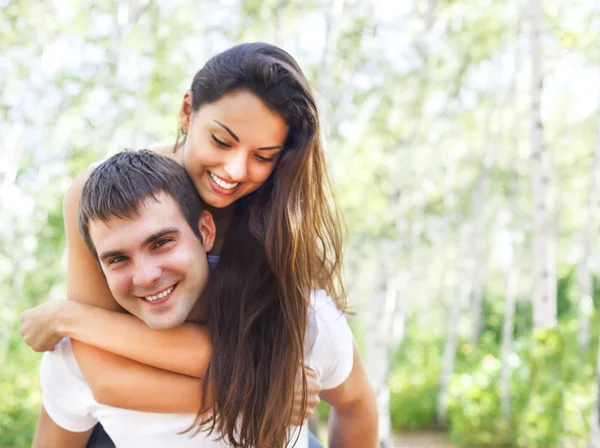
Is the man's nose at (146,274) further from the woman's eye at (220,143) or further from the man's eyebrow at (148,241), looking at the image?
the woman's eye at (220,143)

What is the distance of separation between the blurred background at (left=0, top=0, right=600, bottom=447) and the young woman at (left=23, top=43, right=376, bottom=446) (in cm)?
476

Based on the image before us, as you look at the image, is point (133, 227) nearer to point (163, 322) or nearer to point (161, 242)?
point (161, 242)

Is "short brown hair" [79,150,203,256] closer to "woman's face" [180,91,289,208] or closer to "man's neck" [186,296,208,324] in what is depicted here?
"woman's face" [180,91,289,208]

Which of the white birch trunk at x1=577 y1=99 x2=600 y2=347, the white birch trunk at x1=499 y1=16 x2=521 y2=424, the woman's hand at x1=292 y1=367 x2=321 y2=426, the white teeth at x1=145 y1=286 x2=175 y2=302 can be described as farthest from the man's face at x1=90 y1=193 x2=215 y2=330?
the white birch trunk at x1=577 y1=99 x2=600 y2=347

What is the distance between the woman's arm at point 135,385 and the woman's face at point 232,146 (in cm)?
49

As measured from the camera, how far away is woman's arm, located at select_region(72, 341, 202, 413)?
5.15 feet

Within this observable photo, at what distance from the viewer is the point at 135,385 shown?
1.58m

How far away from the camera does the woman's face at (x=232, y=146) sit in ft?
5.80

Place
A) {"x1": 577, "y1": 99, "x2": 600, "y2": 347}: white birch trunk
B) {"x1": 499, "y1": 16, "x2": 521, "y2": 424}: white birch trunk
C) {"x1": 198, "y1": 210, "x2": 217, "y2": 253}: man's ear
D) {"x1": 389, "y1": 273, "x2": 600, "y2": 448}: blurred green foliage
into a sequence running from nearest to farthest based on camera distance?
{"x1": 198, "y1": 210, "x2": 217, "y2": 253}: man's ear, {"x1": 389, "y1": 273, "x2": 600, "y2": 448}: blurred green foliage, {"x1": 499, "y1": 16, "x2": 521, "y2": 424}: white birch trunk, {"x1": 577, "y1": 99, "x2": 600, "y2": 347}: white birch trunk

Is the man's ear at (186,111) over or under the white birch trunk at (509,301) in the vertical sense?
under

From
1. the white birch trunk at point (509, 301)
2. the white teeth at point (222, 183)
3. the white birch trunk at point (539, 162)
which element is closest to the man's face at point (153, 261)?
the white teeth at point (222, 183)

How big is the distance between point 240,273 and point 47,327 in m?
0.50

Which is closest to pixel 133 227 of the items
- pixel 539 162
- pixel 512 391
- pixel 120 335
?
pixel 120 335

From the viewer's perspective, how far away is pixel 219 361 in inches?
64.3
